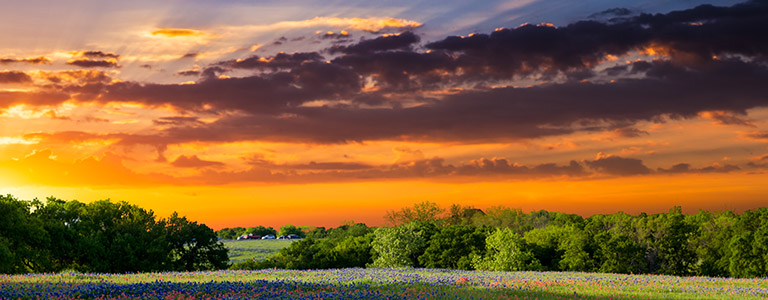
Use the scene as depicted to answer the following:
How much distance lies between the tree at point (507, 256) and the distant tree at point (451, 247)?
5786 mm

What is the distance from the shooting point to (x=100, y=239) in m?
67.0

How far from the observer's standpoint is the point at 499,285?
29.7 metres

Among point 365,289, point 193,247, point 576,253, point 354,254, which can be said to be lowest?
point 576,253

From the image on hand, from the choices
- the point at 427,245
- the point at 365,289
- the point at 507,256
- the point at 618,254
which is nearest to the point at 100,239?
the point at 427,245

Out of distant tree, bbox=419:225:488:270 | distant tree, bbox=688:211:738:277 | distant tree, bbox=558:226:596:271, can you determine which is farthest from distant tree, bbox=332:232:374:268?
distant tree, bbox=688:211:738:277

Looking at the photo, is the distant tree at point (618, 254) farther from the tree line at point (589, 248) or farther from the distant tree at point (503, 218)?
the distant tree at point (503, 218)

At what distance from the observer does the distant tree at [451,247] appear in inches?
2931

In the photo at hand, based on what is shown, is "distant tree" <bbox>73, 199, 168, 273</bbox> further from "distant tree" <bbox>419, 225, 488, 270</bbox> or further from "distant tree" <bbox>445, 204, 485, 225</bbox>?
"distant tree" <bbox>445, 204, 485, 225</bbox>

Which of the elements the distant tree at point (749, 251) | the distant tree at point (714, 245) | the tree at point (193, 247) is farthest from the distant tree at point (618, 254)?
the tree at point (193, 247)

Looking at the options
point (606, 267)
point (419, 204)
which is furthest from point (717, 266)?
point (419, 204)

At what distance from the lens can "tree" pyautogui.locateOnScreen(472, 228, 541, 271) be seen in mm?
64062

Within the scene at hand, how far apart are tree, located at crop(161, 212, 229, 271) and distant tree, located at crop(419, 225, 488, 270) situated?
23.5m

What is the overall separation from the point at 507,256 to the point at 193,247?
1374 inches

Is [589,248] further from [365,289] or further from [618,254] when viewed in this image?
[365,289]
